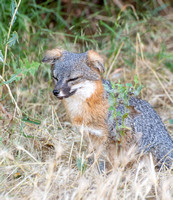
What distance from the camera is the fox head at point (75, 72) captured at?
3390 millimetres

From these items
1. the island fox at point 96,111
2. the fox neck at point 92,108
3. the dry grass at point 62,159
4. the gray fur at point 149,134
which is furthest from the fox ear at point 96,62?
the dry grass at point 62,159

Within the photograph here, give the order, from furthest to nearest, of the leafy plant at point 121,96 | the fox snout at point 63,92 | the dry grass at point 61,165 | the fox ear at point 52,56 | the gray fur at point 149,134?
the fox ear at point 52,56, the gray fur at point 149,134, the fox snout at point 63,92, the leafy plant at point 121,96, the dry grass at point 61,165

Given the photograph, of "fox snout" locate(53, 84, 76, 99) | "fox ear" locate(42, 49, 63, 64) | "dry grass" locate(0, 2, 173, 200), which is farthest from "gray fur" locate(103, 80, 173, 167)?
"fox ear" locate(42, 49, 63, 64)

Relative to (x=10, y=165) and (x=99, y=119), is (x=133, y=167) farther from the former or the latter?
(x=10, y=165)

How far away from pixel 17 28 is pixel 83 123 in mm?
2077

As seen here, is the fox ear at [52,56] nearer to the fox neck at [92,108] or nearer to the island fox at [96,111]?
the island fox at [96,111]

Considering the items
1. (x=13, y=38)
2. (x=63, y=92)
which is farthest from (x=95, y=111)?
(x=13, y=38)

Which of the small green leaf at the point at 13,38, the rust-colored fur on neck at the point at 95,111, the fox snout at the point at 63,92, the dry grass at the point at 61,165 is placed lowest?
the dry grass at the point at 61,165

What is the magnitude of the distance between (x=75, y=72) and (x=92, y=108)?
1.31 feet

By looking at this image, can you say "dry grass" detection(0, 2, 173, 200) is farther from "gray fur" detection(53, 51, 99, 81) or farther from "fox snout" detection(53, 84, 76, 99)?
"gray fur" detection(53, 51, 99, 81)

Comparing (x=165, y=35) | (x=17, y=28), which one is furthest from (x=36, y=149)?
(x=165, y=35)

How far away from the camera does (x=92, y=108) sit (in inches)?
140

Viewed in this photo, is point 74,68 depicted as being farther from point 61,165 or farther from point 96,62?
point 61,165

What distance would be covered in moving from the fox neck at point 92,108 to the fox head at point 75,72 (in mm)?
74
